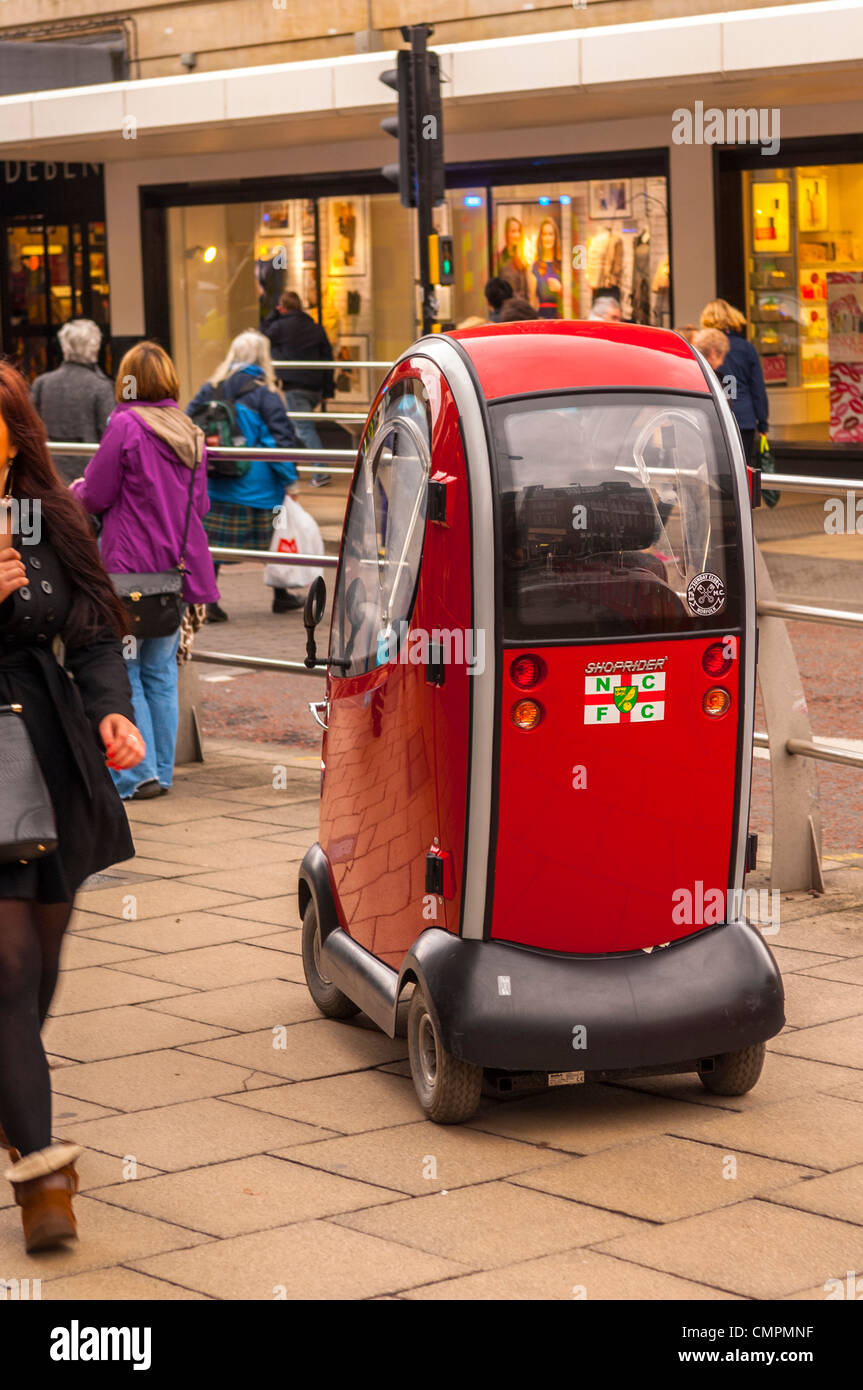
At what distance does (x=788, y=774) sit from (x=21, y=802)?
321 centimetres

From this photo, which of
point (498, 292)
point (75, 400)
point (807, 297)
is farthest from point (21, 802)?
point (807, 297)

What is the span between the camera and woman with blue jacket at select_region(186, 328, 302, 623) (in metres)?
11.9

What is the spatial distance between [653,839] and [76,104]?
19.4m

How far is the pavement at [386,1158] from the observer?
3.73 m

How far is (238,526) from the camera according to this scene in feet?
39.5

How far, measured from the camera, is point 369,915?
503cm

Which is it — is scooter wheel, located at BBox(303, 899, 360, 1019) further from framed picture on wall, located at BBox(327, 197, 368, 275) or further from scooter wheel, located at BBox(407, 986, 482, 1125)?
framed picture on wall, located at BBox(327, 197, 368, 275)

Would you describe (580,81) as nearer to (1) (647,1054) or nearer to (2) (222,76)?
(2) (222,76)

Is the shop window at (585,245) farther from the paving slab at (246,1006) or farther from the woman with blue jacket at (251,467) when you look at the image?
the paving slab at (246,1006)

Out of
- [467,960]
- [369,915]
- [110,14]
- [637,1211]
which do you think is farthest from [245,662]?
[110,14]

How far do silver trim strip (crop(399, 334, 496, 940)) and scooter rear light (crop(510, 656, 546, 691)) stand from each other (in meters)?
0.07

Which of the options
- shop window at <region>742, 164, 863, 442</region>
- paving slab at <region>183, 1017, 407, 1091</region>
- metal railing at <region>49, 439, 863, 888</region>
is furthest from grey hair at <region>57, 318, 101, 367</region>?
shop window at <region>742, 164, 863, 442</region>

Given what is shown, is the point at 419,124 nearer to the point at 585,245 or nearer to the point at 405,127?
the point at 405,127

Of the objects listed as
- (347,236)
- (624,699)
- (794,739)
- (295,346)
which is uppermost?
(347,236)
